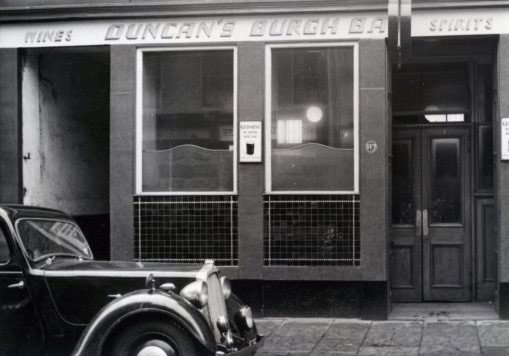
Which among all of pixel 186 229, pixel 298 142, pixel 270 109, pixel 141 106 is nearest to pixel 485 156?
pixel 298 142

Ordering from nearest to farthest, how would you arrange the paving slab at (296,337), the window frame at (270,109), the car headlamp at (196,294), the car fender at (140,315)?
the car fender at (140,315)
the car headlamp at (196,294)
the paving slab at (296,337)
the window frame at (270,109)

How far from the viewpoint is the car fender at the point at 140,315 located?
623 centimetres

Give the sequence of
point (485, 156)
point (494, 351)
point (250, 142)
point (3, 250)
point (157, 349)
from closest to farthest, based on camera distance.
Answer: point (157, 349) < point (3, 250) < point (494, 351) < point (250, 142) < point (485, 156)

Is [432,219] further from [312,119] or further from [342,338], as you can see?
[342,338]

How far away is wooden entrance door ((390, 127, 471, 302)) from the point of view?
1116cm

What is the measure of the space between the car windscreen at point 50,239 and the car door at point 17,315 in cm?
25

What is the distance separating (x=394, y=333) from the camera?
9430 mm

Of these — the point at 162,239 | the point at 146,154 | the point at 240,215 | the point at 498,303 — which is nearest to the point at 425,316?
the point at 498,303

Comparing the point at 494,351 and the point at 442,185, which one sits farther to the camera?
the point at 442,185

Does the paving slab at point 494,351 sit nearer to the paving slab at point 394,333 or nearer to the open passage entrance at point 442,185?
the paving slab at point 394,333

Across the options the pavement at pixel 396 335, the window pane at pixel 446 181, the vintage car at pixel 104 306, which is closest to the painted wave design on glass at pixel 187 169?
the pavement at pixel 396 335

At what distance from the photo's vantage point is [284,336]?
936 centimetres

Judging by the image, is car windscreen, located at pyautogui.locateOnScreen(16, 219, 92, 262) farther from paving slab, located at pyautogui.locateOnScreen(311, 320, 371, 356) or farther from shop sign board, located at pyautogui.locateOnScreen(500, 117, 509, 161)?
shop sign board, located at pyautogui.locateOnScreen(500, 117, 509, 161)

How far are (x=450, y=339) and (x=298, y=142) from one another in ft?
10.7
